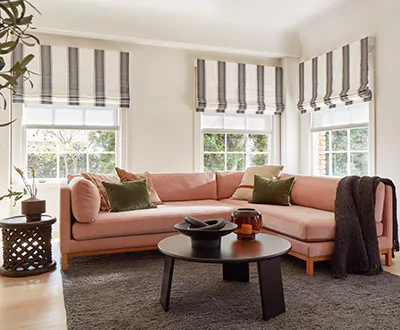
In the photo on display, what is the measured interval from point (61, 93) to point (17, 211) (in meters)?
1.61

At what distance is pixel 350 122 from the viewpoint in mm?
4824

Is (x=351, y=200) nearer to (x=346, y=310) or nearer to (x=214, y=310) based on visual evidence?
(x=346, y=310)

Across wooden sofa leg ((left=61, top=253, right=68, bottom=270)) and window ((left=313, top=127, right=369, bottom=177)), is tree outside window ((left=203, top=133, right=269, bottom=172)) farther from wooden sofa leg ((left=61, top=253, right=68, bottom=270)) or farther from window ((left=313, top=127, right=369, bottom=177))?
wooden sofa leg ((left=61, top=253, right=68, bottom=270))

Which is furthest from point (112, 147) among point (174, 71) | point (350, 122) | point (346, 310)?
point (346, 310)

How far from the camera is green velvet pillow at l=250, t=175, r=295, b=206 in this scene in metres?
4.15

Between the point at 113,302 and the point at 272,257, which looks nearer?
the point at 272,257

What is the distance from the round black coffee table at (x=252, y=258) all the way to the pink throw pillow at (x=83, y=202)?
3.33ft

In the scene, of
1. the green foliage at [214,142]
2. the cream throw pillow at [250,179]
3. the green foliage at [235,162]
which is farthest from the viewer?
the green foliage at [235,162]

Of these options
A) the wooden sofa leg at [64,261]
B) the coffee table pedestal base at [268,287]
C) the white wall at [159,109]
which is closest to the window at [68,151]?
the white wall at [159,109]

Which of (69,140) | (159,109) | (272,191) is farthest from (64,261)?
(159,109)

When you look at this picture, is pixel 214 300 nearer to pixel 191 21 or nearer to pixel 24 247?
pixel 24 247

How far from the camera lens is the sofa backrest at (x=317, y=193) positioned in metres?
3.74

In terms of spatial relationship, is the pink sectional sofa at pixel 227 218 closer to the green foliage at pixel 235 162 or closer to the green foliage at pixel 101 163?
the green foliage at pixel 101 163

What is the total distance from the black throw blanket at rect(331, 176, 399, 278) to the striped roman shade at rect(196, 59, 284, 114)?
2.63 m
